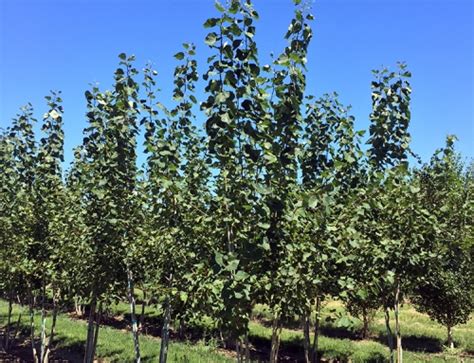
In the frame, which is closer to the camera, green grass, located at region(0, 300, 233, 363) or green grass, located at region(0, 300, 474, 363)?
green grass, located at region(0, 300, 233, 363)

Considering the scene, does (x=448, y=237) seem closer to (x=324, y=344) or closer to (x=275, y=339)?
(x=275, y=339)

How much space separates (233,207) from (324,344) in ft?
41.6

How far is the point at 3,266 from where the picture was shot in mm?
10391

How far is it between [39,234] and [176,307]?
4.95 metres

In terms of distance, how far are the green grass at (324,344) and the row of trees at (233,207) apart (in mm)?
3196

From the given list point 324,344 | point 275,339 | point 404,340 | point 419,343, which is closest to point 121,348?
point 324,344

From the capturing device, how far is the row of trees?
3.66 m

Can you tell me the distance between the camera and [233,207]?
3771 millimetres

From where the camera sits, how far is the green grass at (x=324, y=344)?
1272 centimetres

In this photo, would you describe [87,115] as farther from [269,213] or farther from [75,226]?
[269,213]

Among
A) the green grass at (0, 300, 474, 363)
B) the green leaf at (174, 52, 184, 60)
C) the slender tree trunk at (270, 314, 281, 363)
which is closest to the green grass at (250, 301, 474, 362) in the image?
the green grass at (0, 300, 474, 363)

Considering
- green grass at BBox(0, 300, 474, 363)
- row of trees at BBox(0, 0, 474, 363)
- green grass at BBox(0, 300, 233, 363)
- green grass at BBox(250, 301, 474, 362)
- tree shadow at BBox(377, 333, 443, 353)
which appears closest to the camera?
row of trees at BBox(0, 0, 474, 363)

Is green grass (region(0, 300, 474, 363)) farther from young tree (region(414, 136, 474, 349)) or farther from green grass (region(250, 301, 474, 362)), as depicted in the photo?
young tree (region(414, 136, 474, 349))

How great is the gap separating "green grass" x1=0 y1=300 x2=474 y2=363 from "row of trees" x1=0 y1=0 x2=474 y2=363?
3.20 meters
